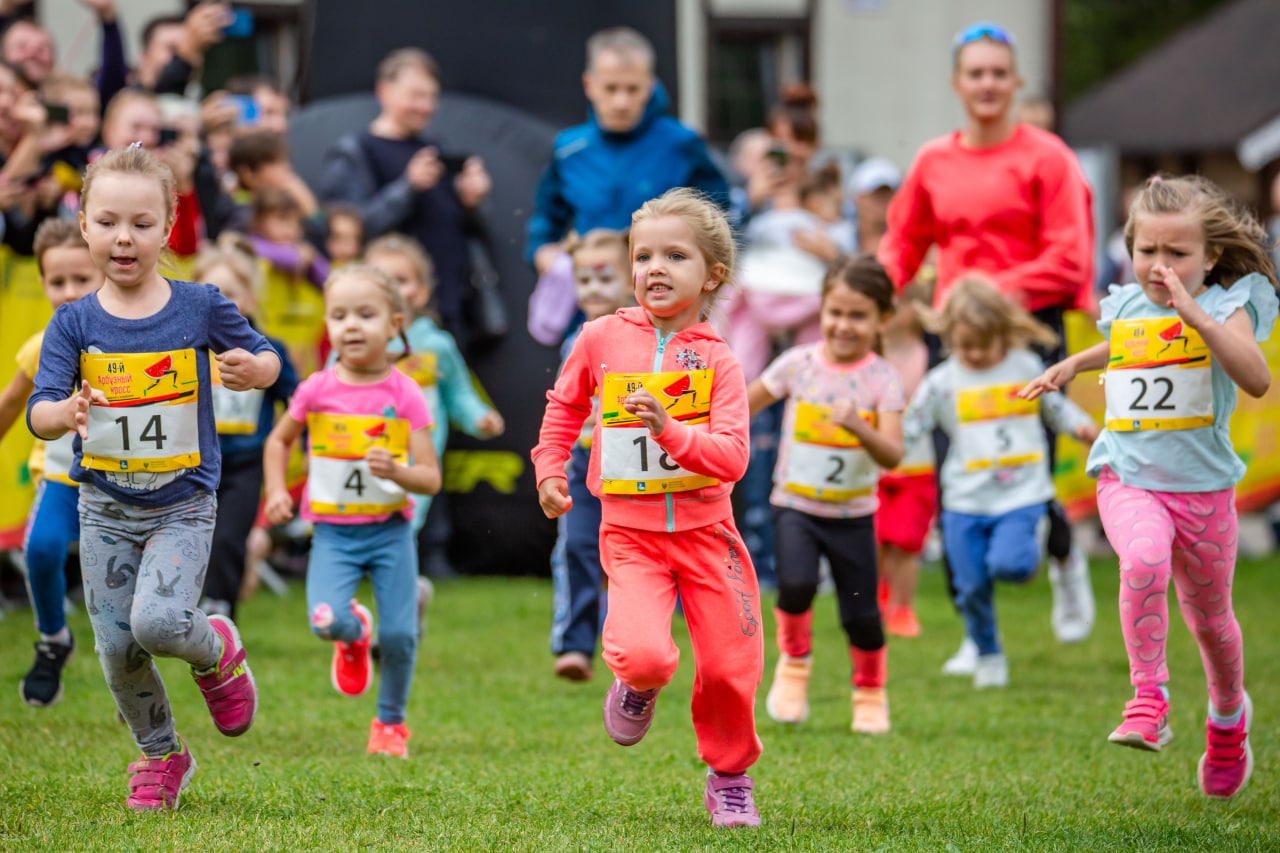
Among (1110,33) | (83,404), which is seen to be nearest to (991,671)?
(83,404)

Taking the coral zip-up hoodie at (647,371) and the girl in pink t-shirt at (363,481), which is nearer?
the coral zip-up hoodie at (647,371)

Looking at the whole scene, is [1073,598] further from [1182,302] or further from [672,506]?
[672,506]

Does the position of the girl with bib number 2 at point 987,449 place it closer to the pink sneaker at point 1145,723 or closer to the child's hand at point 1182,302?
the pink sneaker at point 1145,723

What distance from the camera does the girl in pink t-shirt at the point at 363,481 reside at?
605 centimetres

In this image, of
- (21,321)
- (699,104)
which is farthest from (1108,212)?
(21,321)

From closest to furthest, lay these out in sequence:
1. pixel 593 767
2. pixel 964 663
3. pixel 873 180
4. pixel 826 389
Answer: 1. pixel 593 767
2. pixel 826 389
3. pixel 964 663
4. pixel 873 180

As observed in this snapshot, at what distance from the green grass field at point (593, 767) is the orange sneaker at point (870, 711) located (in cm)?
9

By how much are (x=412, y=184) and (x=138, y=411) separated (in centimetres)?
520

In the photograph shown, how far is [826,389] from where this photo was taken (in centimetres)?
683

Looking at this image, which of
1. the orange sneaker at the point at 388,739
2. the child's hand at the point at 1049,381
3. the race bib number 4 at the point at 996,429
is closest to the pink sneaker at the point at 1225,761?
the child's hand at the point at 1049,381

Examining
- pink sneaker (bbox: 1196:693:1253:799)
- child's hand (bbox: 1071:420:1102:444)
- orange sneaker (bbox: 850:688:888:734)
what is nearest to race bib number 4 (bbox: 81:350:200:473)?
orange sneaker (bbox: 850:688:888:734)

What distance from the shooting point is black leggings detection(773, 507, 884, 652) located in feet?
22.0

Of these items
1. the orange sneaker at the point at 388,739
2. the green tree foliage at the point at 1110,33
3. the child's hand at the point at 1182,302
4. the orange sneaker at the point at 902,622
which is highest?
the green tree foliage at the point at 1110,33

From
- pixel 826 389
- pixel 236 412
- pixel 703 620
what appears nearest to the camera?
pixel 703 620
